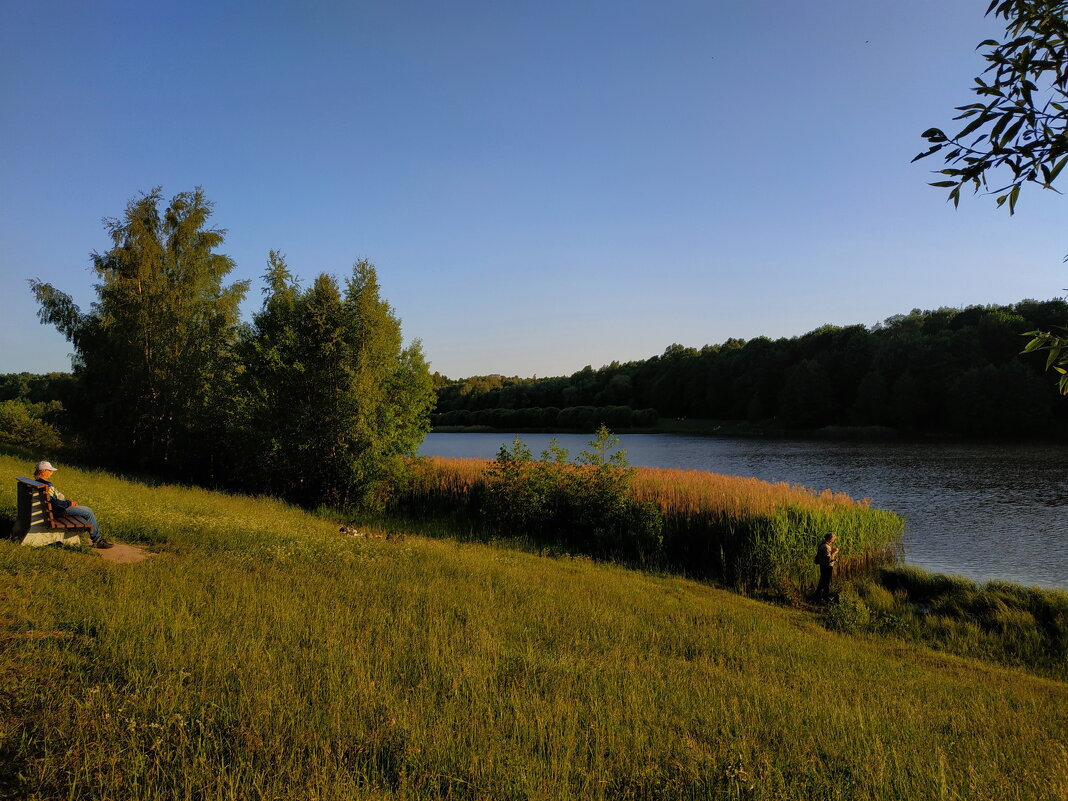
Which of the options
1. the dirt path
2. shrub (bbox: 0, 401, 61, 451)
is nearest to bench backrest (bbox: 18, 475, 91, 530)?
the dirt path

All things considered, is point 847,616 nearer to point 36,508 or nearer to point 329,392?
point 36,508

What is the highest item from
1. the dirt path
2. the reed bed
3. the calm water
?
the dirt path

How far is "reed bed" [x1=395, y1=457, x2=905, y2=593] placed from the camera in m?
13.7

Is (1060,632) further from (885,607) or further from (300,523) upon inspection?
(300,523)

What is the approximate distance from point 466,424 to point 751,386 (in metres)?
57.5

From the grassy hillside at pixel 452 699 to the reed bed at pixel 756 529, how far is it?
179 inches

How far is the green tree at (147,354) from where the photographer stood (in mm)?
22953

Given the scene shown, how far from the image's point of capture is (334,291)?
63.0ft

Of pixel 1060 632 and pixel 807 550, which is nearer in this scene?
pixel 1060 632

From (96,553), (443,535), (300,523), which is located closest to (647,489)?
(443,535)

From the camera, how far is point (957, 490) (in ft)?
A: 88.7

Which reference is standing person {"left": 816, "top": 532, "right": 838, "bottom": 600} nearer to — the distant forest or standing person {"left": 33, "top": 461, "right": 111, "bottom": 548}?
standing person {"left": 33, "top": 461, "right": 111, "bottom": 548}

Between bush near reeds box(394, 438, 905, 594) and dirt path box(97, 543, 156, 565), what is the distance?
9.44 m

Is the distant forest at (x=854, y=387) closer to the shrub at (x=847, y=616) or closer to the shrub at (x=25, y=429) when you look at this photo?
the shrub at (x=25, y=429)
